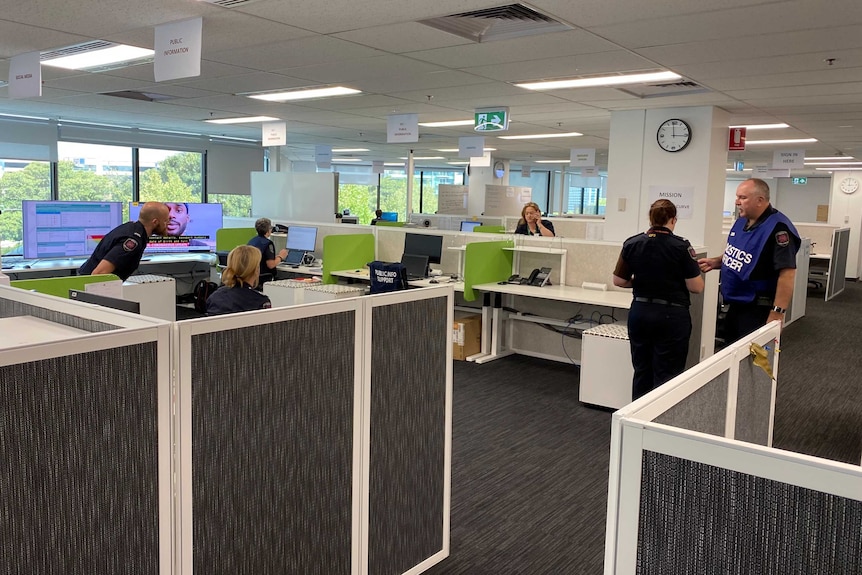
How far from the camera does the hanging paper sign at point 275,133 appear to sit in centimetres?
818

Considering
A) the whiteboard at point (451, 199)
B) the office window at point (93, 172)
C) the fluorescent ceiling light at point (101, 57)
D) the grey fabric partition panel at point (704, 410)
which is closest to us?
the grey fabric partition panel at point (704, 410)

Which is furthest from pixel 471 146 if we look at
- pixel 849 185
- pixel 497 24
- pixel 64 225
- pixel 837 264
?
pixel 849 185

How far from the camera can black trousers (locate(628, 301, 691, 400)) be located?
381 centimetres

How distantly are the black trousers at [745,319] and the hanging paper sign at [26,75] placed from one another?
14.5 ft

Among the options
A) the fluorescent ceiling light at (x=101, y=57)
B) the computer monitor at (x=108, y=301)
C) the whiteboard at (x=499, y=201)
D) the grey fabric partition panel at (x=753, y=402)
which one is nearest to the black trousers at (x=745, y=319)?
the grey fabric partition panel at (x=753, y=402)

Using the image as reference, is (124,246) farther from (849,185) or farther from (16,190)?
(849,185)

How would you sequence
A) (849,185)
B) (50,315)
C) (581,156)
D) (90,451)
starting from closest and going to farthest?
(90,451)
(50,315)
(581,156)
(849,185)

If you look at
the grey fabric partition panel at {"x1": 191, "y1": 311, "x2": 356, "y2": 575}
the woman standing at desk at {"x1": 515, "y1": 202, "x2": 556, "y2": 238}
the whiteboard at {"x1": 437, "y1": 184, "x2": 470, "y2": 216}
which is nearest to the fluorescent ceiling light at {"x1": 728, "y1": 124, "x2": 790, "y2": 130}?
the woman standing at desk at {"x1": 515, "y1": 202, "x2": 556, "y2": 238}

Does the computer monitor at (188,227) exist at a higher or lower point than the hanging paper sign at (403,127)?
lower

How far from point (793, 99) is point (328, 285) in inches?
168

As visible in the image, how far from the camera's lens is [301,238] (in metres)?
7.75

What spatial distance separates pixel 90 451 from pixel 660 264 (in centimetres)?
300

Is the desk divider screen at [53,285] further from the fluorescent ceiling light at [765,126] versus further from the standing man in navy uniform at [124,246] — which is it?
the fluorescent ceiling light at [765,126]

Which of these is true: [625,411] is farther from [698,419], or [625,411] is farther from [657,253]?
[657,253]
